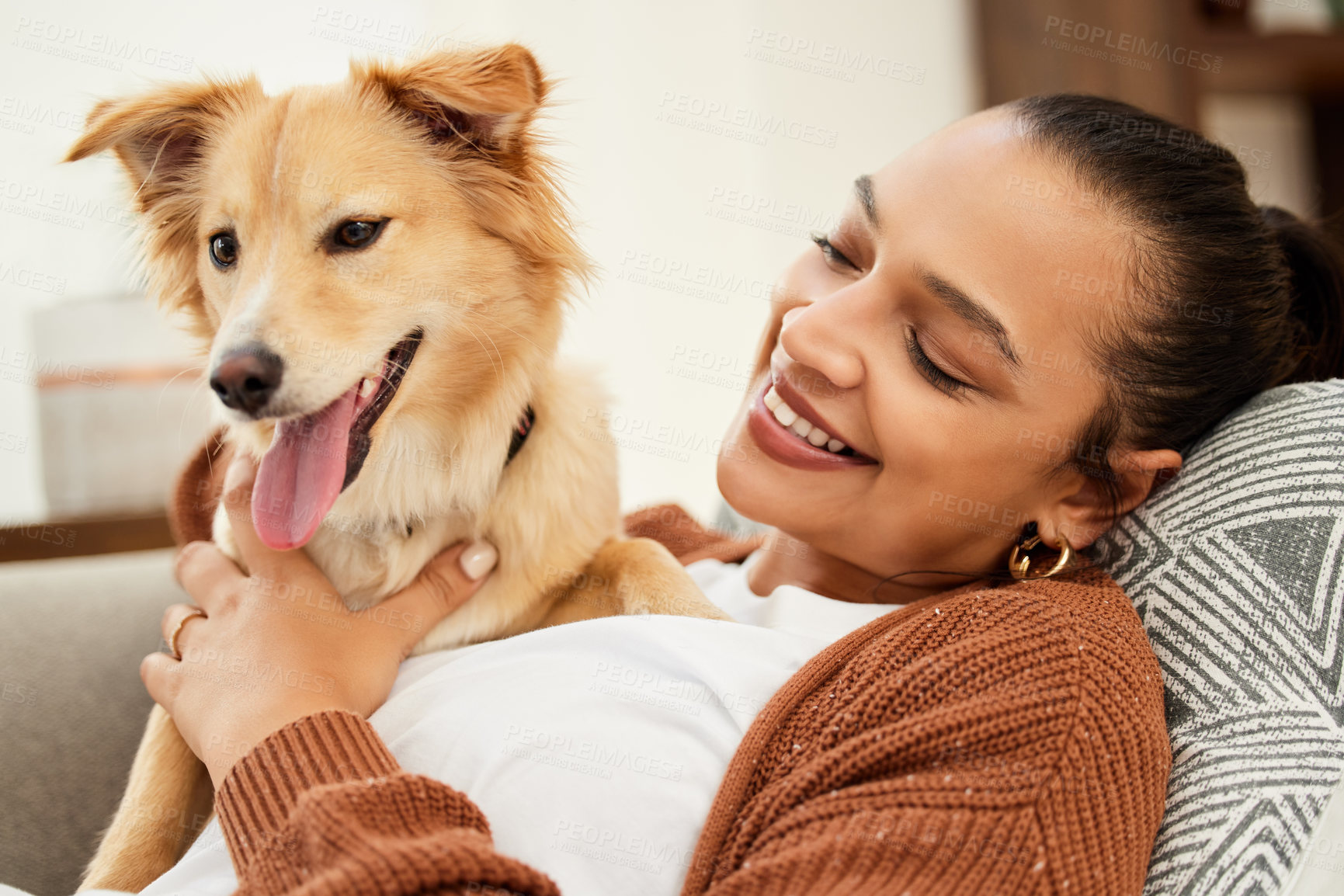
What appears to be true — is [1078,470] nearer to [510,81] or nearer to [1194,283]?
[1194,283]

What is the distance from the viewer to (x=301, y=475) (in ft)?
3.75

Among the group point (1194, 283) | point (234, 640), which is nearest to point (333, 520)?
point (234, 640)

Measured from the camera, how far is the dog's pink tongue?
3.63 feet

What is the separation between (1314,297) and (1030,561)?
0.66 meters

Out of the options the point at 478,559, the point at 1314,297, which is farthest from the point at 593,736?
the point at 1314,297

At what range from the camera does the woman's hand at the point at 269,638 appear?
1.01 metres

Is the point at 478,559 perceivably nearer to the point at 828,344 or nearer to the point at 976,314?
the point at 828,344

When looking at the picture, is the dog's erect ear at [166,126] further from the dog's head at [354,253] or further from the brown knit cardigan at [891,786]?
the brown knit cardigan at [891,786]

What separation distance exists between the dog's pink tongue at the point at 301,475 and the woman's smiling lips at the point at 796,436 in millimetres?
577

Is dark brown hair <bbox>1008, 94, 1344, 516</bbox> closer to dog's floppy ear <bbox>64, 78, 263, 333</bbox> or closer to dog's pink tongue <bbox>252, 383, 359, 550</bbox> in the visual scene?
dog's pink tongue <bbox>252, 383, 359, 550</bbox>

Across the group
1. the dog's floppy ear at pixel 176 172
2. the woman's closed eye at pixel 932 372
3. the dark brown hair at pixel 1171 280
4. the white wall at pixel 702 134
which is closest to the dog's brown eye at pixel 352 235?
the dog's floppy ear at pixel 176 172

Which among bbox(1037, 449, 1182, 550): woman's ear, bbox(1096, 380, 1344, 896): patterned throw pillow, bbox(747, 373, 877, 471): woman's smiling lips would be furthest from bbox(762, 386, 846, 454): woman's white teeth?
bbox(1096, 380, 1344, 896): patterned throw pillow

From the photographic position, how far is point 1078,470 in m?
1.16

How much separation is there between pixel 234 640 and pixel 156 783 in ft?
1.01
